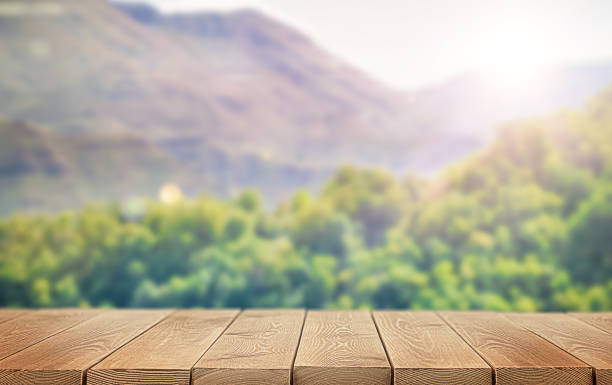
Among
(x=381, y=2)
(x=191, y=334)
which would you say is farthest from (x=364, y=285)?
(x=191, y=334)

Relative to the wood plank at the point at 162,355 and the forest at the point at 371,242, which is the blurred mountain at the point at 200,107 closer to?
the forest at the point at 371,242

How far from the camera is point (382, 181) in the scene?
611cm

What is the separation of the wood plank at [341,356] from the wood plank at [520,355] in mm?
193

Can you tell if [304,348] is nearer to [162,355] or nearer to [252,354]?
[252,354]

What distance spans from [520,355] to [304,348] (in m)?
0.40

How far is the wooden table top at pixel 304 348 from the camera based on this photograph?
35.3 inches

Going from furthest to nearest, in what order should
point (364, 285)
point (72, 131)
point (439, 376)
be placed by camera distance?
point (72, 131), point (364, 285), point (439, 376)

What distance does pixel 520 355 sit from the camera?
0.98 meters

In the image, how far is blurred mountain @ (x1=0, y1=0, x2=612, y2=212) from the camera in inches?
242

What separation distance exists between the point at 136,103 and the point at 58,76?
0.98 m

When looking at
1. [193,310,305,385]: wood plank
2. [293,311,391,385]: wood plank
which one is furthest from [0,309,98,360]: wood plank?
[293,311,391,385]: wood plank

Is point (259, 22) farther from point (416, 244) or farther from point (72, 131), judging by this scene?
point (416, 244)

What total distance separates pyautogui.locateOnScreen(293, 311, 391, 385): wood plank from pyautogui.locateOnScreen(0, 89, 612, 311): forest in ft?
15.2

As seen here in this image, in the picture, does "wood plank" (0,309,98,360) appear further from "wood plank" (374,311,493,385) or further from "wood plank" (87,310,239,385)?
"wood plank" (374,311,493,385)
